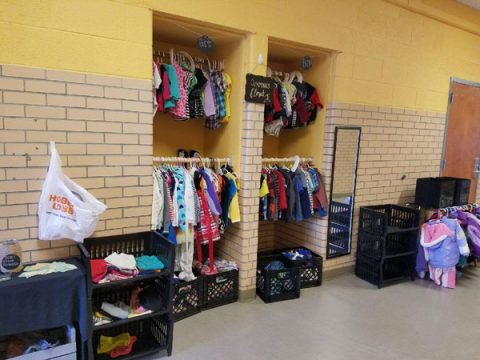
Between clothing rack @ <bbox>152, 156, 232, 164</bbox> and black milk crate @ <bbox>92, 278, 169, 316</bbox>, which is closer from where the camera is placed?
black milk crate @ <bbox>92, 278, 169, 316</bbox>

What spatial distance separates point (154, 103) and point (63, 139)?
2.26ft

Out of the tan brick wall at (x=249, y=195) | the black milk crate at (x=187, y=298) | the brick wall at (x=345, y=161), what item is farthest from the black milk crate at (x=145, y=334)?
the brick wall at (x=345, y=161)

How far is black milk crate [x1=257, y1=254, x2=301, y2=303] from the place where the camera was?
3.08 meters

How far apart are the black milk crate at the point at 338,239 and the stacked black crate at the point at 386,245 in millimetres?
145

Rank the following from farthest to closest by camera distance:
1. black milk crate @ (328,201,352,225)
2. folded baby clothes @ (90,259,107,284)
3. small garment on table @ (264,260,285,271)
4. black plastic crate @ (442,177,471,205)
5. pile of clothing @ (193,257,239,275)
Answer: black plastic crate @ (442,177,471,205) → black milk crate @ (328,201,352,225) → small garment on table @ (264,260,285,271) → pile of clothing @ (193,257,239,275) → folded baby clothes @ (90,259,107,284)

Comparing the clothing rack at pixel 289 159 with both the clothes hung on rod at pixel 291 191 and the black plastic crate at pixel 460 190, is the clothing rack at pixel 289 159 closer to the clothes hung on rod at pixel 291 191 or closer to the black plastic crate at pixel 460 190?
the clothes hung on rod at pixel 291 191

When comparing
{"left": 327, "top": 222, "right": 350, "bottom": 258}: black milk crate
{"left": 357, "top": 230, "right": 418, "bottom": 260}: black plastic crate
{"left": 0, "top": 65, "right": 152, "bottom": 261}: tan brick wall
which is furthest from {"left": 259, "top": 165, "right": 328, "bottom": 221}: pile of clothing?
{"left": 0, "top": 65, "right": 152, "bottom": 261}: tan brick wall

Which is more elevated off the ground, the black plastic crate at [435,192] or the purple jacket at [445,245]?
the black plastic crate at [435,192]

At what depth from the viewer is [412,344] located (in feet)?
8.40

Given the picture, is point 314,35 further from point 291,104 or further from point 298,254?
point 298,254

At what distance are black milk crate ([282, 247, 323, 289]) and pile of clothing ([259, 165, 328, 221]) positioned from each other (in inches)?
17.3

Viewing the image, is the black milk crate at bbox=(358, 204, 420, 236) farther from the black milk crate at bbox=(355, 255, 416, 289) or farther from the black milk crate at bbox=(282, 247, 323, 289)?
the black milk crate at bbox=(282, 247, 323, 289)

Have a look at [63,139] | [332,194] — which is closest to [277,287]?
[332,194]

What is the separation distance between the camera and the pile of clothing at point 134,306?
7.13ft
